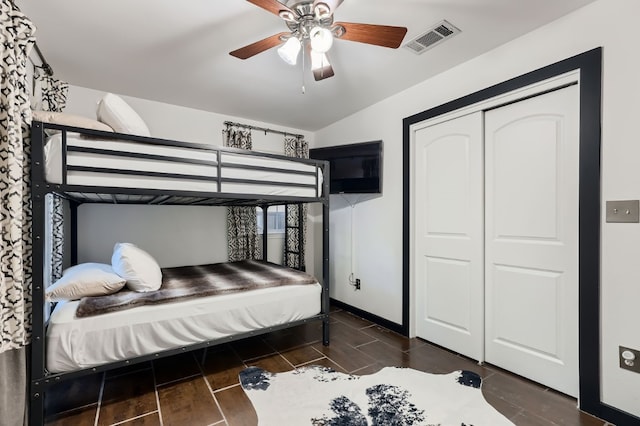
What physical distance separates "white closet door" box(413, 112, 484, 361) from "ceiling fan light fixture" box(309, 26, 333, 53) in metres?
1.42

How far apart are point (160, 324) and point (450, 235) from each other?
235 cm

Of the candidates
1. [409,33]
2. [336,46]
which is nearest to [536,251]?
[409,33]

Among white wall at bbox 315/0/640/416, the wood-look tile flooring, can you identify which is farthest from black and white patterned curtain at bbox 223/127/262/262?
white wall at bbox 315/0/640/416

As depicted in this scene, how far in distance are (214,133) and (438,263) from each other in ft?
9.57

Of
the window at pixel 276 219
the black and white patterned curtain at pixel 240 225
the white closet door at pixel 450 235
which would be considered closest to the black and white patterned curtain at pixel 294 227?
the window at pixel 276 219

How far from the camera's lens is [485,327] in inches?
93.1

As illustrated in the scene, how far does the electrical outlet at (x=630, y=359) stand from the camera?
5.14 feet

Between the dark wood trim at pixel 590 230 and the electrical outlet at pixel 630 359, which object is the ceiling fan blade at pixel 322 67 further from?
the electrical outlet at pixel 630 359

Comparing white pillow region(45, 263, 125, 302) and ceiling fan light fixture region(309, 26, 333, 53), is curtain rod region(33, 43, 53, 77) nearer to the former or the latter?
white pillow region(45, 263, 125, 302)

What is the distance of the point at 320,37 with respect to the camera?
5.34 feet

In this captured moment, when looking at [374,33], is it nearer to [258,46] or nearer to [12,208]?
[258,46]

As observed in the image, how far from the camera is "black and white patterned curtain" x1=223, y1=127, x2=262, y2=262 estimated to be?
3666mm

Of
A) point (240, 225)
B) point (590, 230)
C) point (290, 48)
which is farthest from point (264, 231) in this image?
point (590, 230)

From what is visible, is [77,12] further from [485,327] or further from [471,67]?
[485,327]
